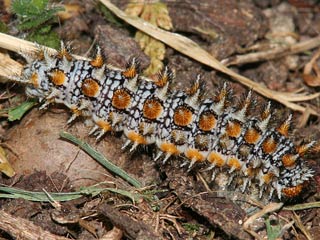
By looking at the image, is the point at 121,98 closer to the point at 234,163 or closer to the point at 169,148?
the point at 169,148

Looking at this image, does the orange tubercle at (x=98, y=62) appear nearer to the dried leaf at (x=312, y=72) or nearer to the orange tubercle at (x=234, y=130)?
the orange tubercle at (x=234, y=130)

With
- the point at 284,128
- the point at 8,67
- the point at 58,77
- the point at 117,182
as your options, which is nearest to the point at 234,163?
the point at 284,128

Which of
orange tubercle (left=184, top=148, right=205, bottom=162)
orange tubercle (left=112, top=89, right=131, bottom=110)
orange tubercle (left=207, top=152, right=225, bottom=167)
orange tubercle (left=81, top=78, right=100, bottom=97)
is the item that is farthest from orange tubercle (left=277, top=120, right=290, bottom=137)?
orange tubercle (left=81, top=78, right=100, bottom=97)

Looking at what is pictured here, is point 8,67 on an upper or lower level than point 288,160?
upper

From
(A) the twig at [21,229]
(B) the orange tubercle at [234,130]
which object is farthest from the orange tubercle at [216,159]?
(A) the twig at [21,229]

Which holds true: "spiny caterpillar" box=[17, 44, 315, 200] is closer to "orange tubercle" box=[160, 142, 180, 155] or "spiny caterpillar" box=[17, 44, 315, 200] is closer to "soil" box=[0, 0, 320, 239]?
"orange tubercle" box=[160, 142, 180, 155]

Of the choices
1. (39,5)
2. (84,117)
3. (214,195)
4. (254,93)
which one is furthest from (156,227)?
(39,5)
